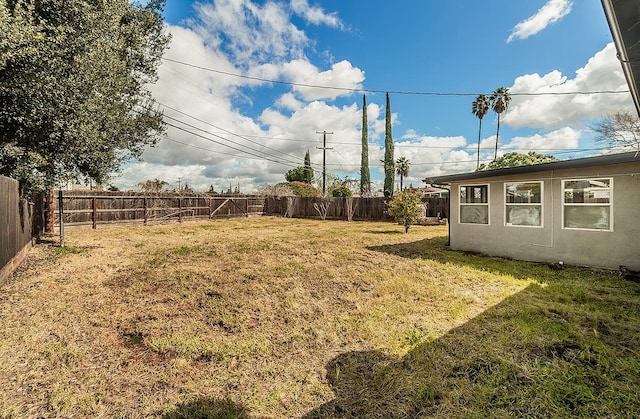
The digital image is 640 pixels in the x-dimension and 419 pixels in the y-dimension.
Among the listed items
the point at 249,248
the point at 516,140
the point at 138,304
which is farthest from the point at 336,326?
the point at 516,140

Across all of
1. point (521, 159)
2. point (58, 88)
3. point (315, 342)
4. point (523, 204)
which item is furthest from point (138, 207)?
point (521, 159)

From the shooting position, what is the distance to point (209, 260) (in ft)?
23.6

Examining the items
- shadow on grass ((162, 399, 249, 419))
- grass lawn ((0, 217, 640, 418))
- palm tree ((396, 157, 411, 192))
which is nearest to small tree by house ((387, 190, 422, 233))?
grass lawn ((0, 217, 640, 418))

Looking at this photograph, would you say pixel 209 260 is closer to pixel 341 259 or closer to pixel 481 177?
pixel 341 259

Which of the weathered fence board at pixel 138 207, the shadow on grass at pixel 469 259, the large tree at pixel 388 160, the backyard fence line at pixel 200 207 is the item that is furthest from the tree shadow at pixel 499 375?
the large tree at pixel 388 160

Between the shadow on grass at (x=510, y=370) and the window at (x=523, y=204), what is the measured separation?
129 inches

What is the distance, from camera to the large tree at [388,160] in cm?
2981

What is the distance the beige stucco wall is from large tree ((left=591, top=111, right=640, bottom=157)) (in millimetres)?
9756

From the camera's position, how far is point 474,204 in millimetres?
8711

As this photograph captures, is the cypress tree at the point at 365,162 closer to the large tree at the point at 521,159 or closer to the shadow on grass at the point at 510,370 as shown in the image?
the large tree at the point at 521,159

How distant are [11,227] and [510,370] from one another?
26.8 feet

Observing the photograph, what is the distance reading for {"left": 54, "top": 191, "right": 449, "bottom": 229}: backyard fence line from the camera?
1238cm

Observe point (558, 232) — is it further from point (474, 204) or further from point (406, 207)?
point (406, 207)

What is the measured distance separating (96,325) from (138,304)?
2.28 ft
